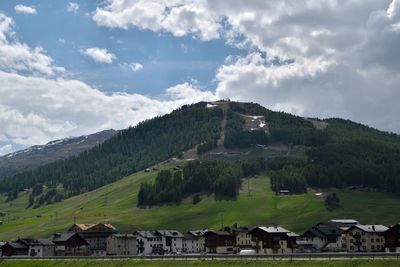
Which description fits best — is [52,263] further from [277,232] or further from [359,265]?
[359,265]

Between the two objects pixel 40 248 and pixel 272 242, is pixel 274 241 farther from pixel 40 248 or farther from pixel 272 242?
pixel 40 248

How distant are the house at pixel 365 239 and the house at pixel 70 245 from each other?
84949 mm

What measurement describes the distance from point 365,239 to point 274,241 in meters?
25.7

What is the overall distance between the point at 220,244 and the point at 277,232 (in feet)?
88.8

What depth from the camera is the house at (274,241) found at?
545ft

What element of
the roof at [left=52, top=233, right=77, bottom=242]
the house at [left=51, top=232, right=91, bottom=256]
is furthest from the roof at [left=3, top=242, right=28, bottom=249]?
the roof at [left=52, top=233, right=77, bottom=242]

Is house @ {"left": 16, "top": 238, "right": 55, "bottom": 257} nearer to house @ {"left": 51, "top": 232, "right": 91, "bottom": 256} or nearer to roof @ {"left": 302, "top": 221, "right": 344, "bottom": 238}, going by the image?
house @ {"left": 51, "top": 232, "right": 91, "bottom": 256}

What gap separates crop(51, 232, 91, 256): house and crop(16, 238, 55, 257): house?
1716 millimetres

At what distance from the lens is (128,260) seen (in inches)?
4619

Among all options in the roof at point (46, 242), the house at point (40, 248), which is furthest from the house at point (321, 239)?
the roof at point (46, 242)

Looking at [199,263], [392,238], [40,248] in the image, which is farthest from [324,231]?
[40,248]

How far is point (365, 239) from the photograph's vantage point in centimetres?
16062

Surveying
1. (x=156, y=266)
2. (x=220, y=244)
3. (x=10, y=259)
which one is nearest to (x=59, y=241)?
(x=10, y=259)

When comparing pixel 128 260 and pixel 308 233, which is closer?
pixel 128 260
